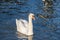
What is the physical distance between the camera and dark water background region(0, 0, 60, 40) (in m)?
19.2

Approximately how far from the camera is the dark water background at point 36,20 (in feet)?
63.2

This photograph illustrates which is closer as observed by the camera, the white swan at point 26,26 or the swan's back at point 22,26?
the white swan at point 26,26

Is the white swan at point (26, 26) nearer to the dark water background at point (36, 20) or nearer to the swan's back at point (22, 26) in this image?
the swan's back at point (22, 26)

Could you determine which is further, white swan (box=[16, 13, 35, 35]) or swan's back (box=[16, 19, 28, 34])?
swan's back (box=[16, 19, 28, 34])

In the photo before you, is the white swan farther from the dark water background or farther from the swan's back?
the dark water background

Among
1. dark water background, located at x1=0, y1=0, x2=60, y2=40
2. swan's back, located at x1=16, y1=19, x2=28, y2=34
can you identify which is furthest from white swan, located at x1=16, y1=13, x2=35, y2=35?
dark water background, located at x1=0, y1=0, x2=60, y2=40

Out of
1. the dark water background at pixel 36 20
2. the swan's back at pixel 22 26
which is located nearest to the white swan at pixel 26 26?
the swan's back at pixel 22 26

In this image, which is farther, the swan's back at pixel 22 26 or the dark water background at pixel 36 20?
the swan's back at pixel 22 26

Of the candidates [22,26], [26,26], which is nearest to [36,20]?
[22,26]

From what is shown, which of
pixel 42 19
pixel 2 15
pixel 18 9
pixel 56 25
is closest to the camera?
pixel 56 25

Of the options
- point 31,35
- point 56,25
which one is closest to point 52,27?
point 56,25

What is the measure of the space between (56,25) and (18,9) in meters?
6.66

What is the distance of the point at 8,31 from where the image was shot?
2014 cm

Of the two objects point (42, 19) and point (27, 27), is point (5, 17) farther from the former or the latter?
point (27, 27)
